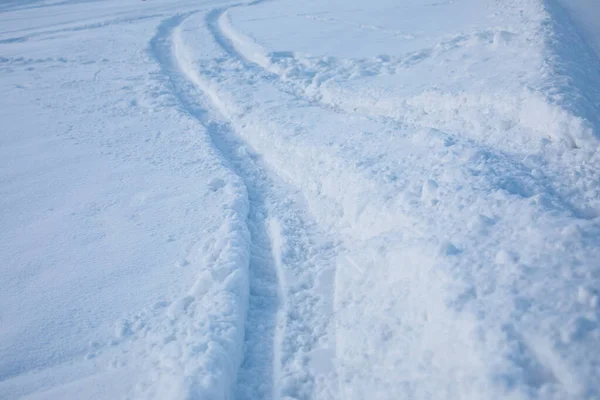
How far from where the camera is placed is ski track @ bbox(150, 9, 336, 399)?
2.87 metres

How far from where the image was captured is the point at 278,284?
11.9ft

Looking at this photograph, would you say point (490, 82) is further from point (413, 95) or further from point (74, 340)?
point (74, 340)

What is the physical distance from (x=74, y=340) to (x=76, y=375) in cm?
33

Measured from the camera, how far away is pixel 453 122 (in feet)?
16.8

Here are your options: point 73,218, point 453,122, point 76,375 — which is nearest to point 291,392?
point 76,375

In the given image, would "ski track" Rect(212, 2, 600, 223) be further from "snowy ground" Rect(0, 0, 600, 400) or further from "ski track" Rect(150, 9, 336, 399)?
"ski track" Rect(150, 9, 336, 399)

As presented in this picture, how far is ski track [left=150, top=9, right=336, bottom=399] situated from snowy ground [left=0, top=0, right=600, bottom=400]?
19mm

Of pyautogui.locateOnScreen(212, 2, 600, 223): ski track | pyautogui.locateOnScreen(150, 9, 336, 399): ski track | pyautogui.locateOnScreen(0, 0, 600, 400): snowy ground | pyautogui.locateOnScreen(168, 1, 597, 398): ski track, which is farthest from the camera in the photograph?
pyautogui.locateOnScreen(212, 2, 600, 223): ski track

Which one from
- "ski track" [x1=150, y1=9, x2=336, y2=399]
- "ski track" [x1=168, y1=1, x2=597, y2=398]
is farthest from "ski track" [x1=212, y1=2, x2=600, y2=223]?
"ski track" [x1=150, y1=9, x2=336, y2=399]

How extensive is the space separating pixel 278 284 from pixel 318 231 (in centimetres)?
81

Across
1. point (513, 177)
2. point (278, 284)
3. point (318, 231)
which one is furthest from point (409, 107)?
point (278, 284)

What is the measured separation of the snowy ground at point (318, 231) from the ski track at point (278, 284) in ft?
0.06

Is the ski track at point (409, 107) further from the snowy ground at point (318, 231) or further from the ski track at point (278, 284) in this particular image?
the ski track at point (278, 284)

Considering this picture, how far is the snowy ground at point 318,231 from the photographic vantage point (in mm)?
2541
